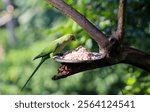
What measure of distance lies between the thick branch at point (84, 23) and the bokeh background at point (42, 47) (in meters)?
1.08

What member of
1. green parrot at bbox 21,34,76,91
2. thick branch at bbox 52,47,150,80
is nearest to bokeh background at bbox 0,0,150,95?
green parrot at bbox 21,34,76,91

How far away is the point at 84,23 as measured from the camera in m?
1.71

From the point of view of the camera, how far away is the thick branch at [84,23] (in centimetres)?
171

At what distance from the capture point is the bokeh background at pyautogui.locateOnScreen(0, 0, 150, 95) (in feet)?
9.32

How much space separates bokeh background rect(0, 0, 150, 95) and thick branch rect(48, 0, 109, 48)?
3.55ft

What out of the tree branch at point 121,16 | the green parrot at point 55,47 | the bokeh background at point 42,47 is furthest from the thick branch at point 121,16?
the bokeh background at point 42,47

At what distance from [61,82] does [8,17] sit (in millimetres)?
1688

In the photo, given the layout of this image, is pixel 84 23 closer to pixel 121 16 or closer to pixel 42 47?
pixel 121 16

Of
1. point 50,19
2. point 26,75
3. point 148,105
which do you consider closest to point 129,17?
point 148,105

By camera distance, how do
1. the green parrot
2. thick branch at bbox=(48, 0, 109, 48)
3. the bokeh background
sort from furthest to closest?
the bokeh background < the green parrot < thick branch at bbox=(48, 0, 109, 48)

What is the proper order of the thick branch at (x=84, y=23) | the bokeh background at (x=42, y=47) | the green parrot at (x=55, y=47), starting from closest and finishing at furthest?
the thick branch at (x=84, y=23)
the green parrot at (x=55, y=47)
the bokeh background at (x=42, y=47)

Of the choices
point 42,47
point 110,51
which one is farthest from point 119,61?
point 42,47

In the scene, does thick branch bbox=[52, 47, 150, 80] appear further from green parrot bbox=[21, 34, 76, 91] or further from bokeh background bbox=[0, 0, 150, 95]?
bokeh background bbox=[0, 0, 150, 95]

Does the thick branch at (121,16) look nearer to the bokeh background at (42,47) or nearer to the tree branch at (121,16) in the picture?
the tree branch at (121,16)
